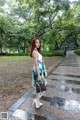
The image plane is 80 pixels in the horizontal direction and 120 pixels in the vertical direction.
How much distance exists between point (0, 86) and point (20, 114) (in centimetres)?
222

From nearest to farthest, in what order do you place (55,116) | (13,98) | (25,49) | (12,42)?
(55,116) → (13,98) → (12,42) → (25,49)

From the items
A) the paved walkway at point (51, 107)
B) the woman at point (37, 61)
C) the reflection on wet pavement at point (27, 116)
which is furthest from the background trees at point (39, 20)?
the reflection on wet pavement at point (27, 116)

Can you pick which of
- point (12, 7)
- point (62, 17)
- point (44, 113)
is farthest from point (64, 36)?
point (44, 113)

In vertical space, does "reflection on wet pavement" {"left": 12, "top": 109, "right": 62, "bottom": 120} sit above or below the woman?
below

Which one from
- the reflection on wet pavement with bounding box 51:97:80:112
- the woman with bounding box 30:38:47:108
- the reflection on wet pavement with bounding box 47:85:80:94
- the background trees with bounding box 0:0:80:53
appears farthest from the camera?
the background trees with bounding box 0:0:80:53

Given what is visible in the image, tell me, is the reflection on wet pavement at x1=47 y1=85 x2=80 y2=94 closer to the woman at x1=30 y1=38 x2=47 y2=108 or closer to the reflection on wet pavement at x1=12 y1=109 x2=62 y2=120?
the woman at x1=30 y1=38 x2=47 y2=108

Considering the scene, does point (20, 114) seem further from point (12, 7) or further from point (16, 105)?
point (12, 7)

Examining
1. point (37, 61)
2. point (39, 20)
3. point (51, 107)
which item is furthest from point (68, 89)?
point (39, 20)

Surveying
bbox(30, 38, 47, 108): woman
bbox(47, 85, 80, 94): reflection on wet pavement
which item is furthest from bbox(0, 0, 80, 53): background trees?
bbox(30, 38, 47, 108): woman

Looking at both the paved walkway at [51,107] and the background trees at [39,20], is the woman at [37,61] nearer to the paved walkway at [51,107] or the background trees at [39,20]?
the paved walkway at [51,107]

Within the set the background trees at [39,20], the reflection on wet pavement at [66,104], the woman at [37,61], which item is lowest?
the reflection on wet pavement at [66,104]

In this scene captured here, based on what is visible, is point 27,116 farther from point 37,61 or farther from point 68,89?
point 68,89

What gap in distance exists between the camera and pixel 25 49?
2764cm

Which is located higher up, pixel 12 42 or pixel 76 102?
pixel 12 42
